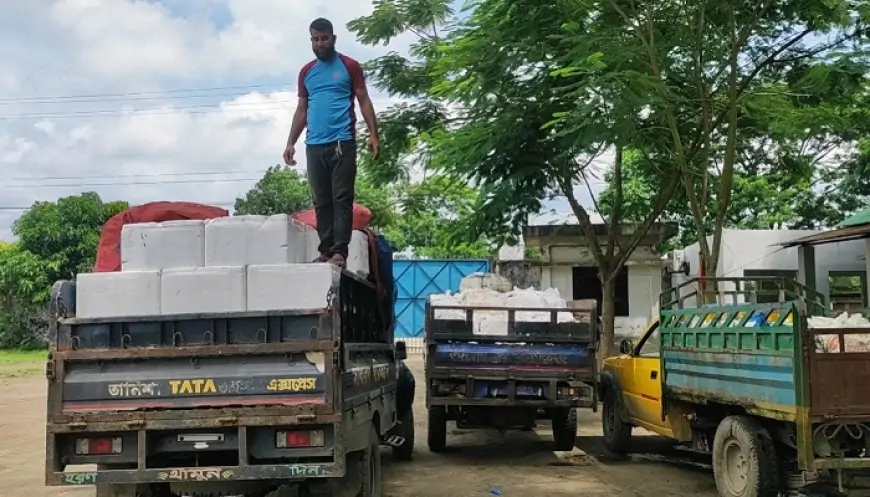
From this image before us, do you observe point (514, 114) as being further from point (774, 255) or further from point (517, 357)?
point (774, 255)

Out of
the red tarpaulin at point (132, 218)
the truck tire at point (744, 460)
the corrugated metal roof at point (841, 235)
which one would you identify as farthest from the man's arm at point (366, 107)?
the corrugated metal roof at point (841, 235)

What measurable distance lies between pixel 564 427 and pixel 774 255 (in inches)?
445

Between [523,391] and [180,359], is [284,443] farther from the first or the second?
[523,391]

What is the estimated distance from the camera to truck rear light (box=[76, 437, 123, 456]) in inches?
207

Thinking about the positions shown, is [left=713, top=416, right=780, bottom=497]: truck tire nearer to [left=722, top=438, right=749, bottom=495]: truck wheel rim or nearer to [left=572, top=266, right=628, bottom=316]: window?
[left=722, top=438, right=749, bottom=495]: truck wheel rim

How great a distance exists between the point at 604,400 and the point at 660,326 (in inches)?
77.5

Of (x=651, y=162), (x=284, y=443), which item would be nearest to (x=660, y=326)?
(x=651, y=162)

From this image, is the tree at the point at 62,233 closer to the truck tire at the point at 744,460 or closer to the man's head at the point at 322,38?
the man's head at the point at 322,38

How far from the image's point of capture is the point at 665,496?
25.5ft

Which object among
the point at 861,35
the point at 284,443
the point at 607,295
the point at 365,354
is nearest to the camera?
the point at 284,443

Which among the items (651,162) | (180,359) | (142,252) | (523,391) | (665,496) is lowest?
(665,496)

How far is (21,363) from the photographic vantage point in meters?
26.0

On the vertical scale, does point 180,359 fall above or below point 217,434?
above

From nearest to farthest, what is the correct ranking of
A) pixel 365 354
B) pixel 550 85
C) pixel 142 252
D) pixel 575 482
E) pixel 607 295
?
1. pixel 142 252
2. pixel 365 354
3. pixel 575 482
4. pixel 550 85
5. pixel 607 295
